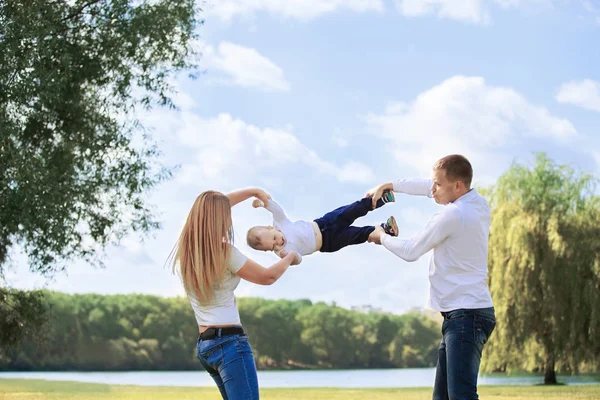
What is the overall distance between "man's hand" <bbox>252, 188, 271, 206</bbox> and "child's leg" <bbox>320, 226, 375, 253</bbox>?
83 cm

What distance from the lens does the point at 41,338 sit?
15.6m

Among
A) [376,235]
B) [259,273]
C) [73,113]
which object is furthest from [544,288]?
[259,273]

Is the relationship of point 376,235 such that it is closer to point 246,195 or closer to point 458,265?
point 458,265

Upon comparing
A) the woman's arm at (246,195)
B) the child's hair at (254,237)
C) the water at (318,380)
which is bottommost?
the water at (318,380)

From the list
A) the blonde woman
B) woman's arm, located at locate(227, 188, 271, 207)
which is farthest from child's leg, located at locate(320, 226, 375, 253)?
the blonde woman

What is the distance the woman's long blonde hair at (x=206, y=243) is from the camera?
4438mm

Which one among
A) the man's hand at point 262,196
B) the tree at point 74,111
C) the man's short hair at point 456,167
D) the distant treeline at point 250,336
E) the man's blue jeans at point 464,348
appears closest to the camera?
the man's blue jeans at point 464,348

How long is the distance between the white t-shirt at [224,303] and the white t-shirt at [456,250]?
42.9 inches

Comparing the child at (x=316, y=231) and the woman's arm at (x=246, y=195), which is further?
the child at (x=316, y=231)

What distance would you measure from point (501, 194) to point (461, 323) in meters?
19.1

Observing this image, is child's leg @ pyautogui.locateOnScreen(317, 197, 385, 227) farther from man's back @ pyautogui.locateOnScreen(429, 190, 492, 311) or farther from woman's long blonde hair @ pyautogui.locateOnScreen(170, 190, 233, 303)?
woman's long blonde hair @ pyautogui.locateOnScreen(170, 190, 233, 303)

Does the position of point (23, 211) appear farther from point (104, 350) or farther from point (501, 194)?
point (104, 350)

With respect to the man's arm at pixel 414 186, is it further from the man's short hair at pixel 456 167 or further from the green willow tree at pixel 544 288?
the green willow tree at pixel 544 288

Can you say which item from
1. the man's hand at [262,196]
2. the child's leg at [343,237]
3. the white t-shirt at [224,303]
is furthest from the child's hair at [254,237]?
the white t-shirt at [224,303]
